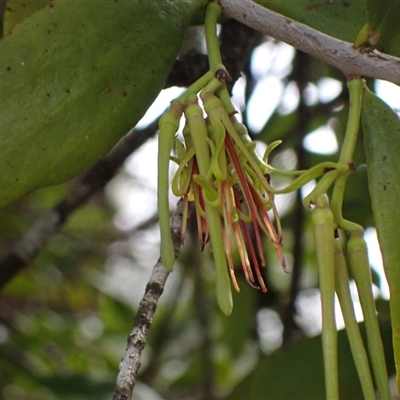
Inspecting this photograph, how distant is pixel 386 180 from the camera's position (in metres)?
0.52

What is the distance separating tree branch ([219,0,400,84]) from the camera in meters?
0.56

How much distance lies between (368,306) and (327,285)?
0.05 m

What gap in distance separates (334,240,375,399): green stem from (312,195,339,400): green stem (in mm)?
18

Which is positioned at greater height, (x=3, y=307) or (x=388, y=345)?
(x=388, y=345)

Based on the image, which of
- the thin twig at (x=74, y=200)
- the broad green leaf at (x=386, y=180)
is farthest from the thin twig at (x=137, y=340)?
the thin twig at (x=74, y=200)

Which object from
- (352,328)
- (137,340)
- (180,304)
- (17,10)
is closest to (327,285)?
(352,328)

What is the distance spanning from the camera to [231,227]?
1.65 ft

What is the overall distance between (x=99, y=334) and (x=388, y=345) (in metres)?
1.01

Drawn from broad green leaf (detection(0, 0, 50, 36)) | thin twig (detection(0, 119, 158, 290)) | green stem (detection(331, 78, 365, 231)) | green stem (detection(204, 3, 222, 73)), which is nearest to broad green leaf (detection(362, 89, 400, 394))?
green stem (detection(331, 78, 365, 231))

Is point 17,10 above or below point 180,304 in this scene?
above

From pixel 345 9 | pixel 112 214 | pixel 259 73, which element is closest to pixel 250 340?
pixel 259 73

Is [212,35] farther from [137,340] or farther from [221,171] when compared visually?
[137,340]

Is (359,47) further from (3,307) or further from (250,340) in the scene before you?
(3,307)

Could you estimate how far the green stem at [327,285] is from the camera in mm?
420
